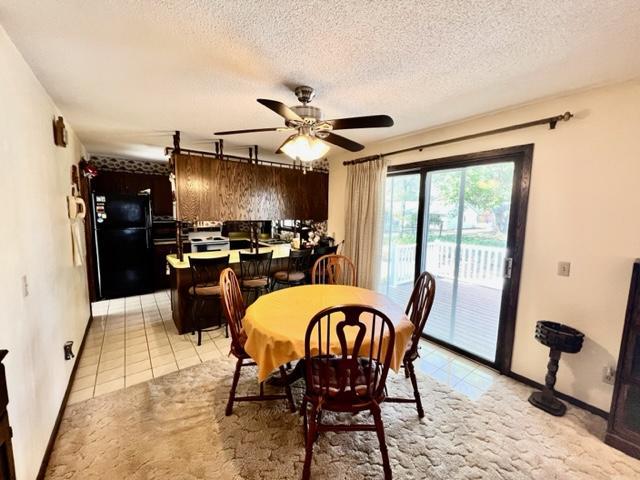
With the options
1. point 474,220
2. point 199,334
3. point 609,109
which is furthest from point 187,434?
point 609,109

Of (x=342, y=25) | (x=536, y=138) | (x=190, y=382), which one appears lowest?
(x=190, y=382)

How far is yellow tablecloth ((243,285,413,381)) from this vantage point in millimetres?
1645

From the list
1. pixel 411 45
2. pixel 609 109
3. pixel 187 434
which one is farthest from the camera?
pixel 609 109

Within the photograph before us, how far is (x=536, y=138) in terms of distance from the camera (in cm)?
236

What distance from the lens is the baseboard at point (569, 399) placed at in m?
2.09

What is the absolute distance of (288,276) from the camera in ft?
12.1

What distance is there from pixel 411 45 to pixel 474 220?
75.6 inches

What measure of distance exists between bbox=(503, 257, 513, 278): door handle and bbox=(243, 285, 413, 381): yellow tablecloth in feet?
3.97

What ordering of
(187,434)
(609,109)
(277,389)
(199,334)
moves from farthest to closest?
(199,334) < (277,389) < (609,109) < (187,434)

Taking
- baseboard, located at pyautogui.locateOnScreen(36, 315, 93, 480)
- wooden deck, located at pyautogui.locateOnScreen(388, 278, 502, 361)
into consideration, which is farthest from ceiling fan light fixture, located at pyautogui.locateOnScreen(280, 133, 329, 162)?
baseboard, located at pyautogui.locateOnScreen(36, 315, 93, 480)

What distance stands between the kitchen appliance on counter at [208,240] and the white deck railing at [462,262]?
11.4 ft

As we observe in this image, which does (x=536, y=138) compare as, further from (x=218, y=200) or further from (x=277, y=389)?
(x=218, y=200)

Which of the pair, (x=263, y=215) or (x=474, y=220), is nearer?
(x=474, y=220)

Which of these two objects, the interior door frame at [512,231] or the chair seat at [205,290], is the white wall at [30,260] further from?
the interior door frame at [512,231]
